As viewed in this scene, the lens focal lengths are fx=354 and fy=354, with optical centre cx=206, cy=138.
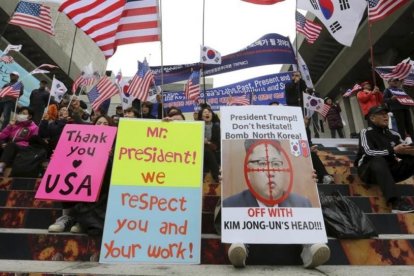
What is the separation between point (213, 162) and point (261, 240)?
2.16m

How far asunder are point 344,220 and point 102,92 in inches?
293

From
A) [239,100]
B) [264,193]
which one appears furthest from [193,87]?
[264,193]

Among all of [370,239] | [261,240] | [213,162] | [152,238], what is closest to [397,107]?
[213,162]

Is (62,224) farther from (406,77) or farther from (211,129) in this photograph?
(406,77)

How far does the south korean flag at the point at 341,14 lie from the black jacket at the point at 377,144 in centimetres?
216

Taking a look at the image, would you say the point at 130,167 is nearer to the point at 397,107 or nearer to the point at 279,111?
the point at 279,111

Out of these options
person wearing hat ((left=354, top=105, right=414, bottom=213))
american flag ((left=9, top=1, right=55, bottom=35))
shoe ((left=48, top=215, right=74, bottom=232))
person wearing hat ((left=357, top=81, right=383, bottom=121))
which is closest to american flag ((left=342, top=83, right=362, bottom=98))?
person wearing hat ((left=357, top=81, right=383, bottom=121))

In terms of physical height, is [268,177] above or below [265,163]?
below

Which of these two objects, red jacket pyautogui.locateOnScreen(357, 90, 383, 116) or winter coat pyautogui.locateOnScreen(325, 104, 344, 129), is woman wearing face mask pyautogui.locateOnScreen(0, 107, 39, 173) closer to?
red jacket pyautogui.locateOnScreen(357, 90, 383, 116)

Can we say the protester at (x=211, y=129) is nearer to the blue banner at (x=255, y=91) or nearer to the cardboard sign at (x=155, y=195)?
the cardboard sign at (x=155, y=195)

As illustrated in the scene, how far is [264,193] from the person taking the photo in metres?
2.93

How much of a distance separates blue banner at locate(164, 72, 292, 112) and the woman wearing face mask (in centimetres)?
569

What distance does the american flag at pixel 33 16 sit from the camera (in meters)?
7.63

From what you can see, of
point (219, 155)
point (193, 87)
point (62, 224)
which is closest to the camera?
point (62, 224)
